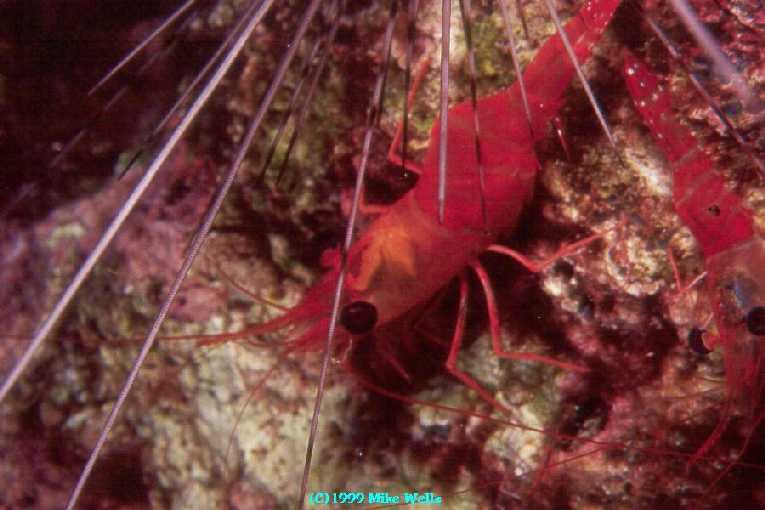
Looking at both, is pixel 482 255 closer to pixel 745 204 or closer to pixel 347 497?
pixel 745 204

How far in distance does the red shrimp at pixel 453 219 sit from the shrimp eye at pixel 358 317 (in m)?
0.03

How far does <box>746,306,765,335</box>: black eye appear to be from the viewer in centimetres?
171

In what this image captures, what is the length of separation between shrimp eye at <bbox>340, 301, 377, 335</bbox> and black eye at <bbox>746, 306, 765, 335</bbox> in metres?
1.11

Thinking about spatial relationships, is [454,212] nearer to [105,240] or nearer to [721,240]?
[721,240]

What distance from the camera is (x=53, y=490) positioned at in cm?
238

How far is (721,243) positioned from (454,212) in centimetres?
81

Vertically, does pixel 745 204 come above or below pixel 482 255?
above

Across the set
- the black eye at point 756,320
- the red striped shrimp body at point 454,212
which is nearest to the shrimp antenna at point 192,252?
the red striped shrimp body at point 454,212

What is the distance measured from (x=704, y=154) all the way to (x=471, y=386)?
3.30ft

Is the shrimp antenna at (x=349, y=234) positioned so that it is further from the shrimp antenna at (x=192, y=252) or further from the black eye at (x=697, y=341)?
the black eye at (x=697, y=341)

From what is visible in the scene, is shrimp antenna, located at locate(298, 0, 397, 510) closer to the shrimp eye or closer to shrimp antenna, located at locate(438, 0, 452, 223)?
shrimp antenna, located at locate(438, 0, 452, 223)

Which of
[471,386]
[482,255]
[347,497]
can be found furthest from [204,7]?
[347,497]

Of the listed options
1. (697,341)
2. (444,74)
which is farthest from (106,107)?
(697,341)

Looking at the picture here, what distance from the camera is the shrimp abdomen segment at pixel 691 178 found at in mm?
1601
